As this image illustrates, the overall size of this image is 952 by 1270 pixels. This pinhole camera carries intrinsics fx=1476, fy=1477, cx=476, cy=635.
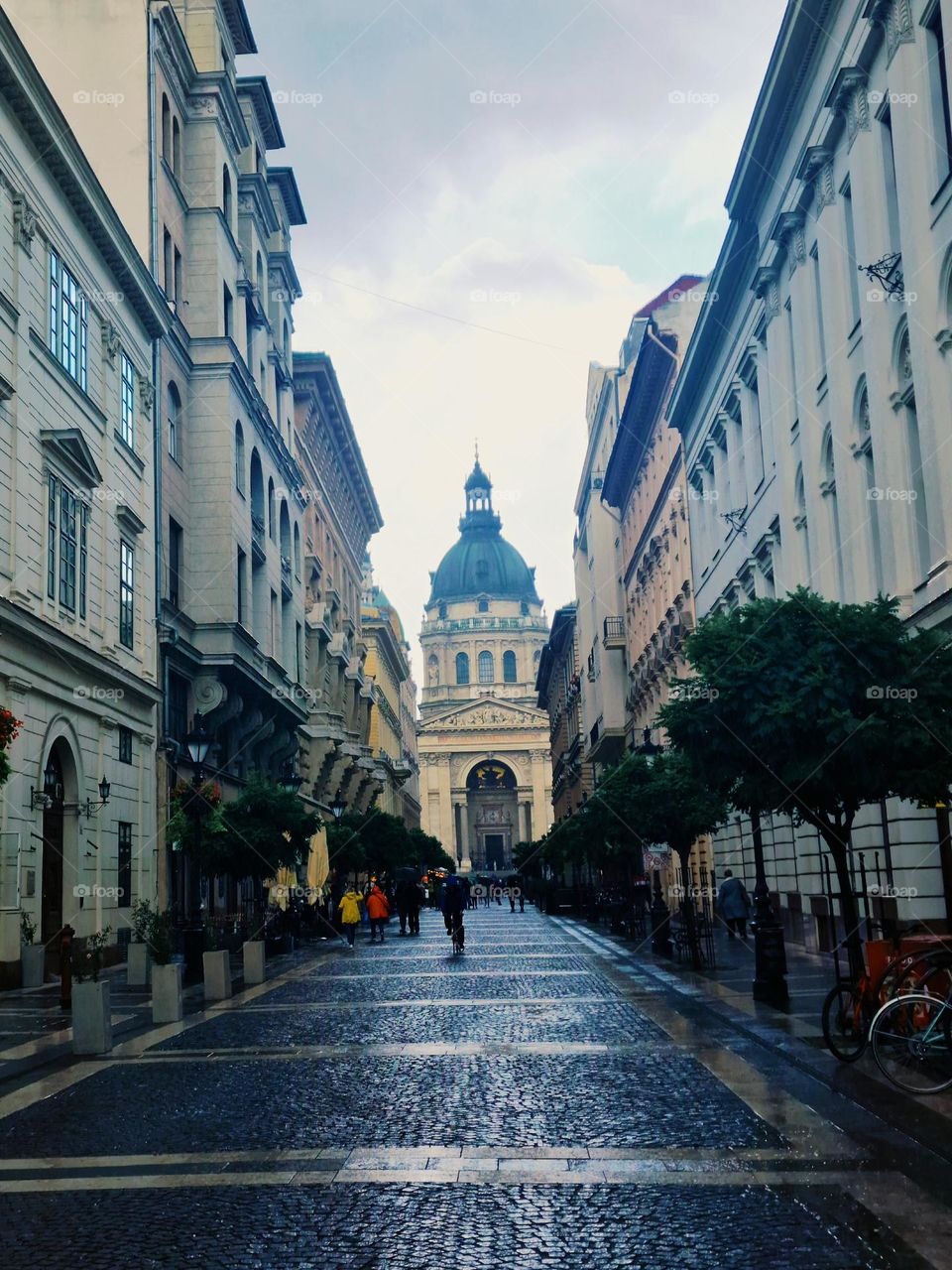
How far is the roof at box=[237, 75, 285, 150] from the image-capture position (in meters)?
44.4

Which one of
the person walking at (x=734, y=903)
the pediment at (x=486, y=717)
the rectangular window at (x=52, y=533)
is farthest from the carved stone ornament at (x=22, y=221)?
the pediment at (x=486, y=717)

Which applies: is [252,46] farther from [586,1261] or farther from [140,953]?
[586,1261]

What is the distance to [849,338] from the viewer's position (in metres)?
21.9

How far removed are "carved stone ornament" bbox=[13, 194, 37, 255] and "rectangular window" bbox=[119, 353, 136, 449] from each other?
21.7 ft

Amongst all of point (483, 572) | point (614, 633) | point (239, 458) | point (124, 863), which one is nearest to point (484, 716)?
point (483, 572)

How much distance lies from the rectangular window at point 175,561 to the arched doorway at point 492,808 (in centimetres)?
12469

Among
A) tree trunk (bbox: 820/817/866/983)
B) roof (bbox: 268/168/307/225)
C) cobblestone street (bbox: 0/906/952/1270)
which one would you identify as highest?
roof (bbox: 268/168/307/225)

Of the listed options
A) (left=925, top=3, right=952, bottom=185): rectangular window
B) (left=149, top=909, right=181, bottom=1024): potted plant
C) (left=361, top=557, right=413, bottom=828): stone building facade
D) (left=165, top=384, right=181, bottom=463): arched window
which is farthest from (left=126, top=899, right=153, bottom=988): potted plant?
(left=361, top=557, right=413, bottom=828): stone building facade

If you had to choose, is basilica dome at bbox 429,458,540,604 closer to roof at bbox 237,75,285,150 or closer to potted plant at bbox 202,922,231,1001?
roof at bbox 237,75,285,150

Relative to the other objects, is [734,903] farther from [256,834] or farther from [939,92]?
[939,92]

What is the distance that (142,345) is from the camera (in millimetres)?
31969

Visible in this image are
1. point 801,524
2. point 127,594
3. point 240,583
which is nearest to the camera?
point 801,524

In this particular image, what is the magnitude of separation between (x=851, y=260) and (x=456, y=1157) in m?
16.9

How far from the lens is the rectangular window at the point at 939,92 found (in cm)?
1733
